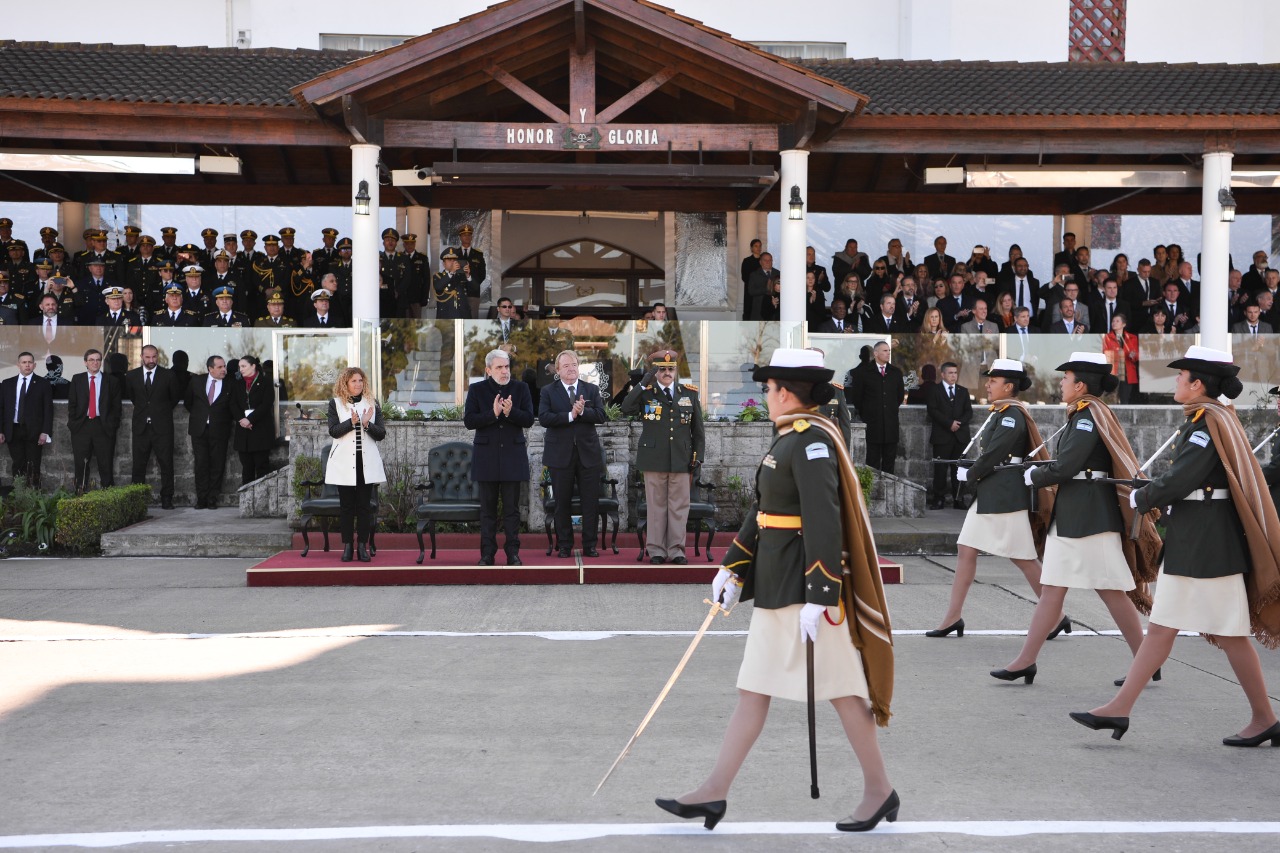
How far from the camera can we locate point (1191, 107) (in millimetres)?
16344

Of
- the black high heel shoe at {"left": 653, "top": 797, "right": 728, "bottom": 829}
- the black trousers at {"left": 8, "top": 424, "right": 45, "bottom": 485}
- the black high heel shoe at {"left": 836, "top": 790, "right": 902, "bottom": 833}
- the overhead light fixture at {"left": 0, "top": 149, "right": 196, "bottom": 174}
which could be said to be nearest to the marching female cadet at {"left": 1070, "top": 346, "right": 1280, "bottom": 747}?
the black high heel shoe at {"left": 836, "top": 790, "right": 902, "bottom": 833}

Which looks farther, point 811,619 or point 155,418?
point 155,418

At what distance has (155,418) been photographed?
15922 mm

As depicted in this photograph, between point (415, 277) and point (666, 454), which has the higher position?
point (415, 277)

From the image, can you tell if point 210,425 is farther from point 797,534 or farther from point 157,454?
point 797,534

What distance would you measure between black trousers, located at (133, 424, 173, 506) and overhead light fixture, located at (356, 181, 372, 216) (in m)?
3.62

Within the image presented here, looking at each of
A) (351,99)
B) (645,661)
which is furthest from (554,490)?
(351,99)

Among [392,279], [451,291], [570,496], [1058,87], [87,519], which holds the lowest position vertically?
[87,519]

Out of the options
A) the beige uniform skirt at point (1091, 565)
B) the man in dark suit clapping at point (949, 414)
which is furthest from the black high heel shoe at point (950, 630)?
the man in dark suit clapping at point (949, 414)

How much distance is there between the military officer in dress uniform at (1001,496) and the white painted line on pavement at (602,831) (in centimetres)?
360

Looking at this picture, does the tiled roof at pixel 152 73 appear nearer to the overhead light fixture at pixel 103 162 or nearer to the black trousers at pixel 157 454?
the overhead light fixture at pixel 103 162

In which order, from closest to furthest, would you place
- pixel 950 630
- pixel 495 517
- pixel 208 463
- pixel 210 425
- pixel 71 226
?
pixel 950 630 < pixel 495 517 < pixel 210 425 < pixel 208 463 < pixel 71 226

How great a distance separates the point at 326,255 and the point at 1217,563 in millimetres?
15676

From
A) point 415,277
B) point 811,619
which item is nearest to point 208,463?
point 415,277
